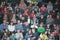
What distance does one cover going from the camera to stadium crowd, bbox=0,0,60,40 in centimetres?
1029

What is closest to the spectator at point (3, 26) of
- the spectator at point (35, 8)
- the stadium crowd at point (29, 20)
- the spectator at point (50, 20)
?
the stadium crowd at point (29, 20)

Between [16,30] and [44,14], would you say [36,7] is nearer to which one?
[44,14]

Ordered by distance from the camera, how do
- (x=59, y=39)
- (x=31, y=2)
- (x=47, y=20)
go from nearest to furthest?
1. (x=59, y=39)
2. (x=47, y=20)
3. (x=31, y=2)

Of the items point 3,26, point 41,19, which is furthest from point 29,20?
point 3,26

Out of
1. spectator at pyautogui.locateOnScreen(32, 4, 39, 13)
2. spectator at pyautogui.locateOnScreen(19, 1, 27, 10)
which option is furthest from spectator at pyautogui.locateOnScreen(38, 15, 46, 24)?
spectator at pyautogui.locateOnScreen(19, 1, 27, 10)

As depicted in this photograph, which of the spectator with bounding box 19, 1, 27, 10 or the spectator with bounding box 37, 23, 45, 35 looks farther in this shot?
the spectator with bounding box 19, 1, 27, 10

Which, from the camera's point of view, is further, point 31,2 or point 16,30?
point 31,2

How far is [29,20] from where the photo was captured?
424 inches

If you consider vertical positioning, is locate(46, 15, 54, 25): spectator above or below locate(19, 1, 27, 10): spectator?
below

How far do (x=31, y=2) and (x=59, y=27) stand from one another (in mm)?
1762

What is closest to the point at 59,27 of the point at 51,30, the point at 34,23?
the point at 51,30

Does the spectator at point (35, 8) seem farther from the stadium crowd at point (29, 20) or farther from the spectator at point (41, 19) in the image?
the spectator at point (41, 19)

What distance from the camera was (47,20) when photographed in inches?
424

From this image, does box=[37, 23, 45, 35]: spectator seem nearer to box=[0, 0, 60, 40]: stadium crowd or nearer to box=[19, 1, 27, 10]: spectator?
box=[0, 0, 60, 40]: stadium crowd
